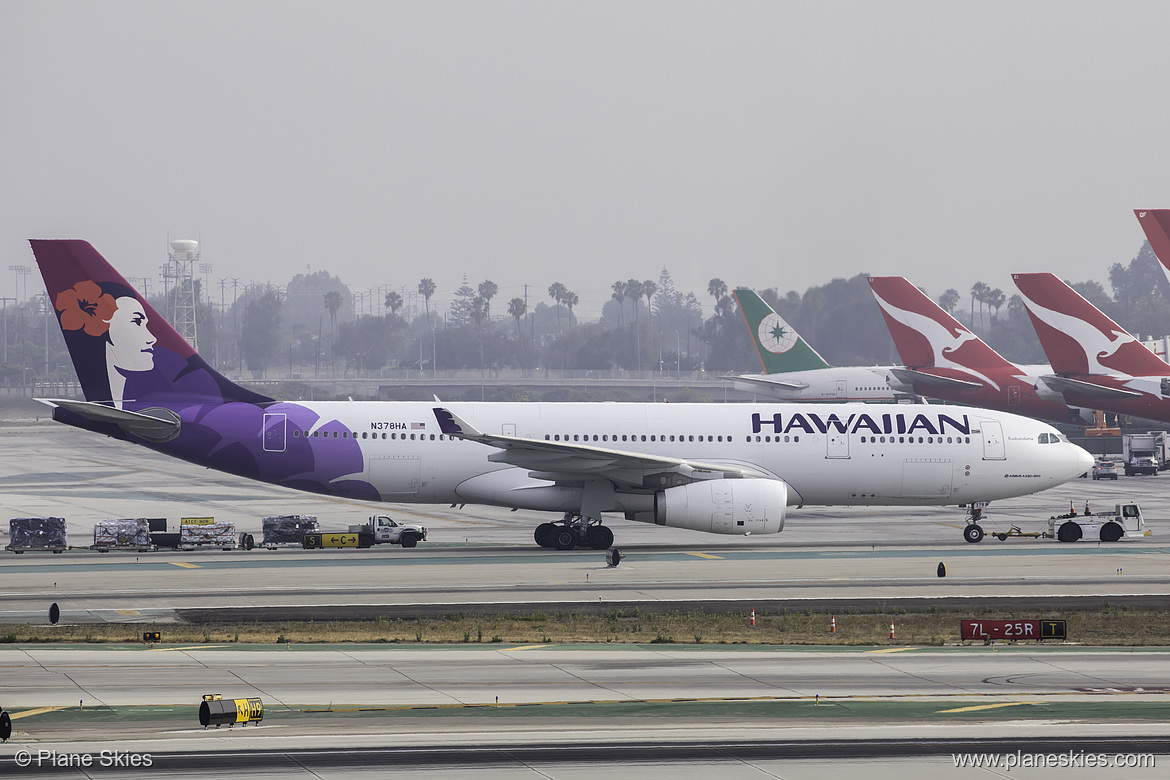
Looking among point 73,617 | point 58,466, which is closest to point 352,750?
point 73,617

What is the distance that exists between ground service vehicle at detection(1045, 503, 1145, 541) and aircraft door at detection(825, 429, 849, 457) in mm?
7749

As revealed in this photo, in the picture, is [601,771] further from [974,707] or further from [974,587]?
[974,587]

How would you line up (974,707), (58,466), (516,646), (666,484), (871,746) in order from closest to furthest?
(871,746), (974,707), (516,646), (666,484), (58,466)

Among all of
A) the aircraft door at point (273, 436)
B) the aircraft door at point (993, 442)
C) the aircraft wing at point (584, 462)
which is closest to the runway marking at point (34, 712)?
the aircraft wing at point (584, 462)

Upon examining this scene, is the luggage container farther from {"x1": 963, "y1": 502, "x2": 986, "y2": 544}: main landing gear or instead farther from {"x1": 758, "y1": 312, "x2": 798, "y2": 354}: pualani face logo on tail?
{"x1": 758, "y1": 312, "x2": 798, "y2": 354}: pualani face logo on tail

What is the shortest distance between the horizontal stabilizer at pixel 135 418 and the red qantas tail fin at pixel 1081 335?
1909 inches

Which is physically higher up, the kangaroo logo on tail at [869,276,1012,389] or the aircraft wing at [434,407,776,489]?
the kangaroo logo on tail at [869,276,1012,389]

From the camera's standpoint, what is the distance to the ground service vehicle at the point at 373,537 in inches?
1543

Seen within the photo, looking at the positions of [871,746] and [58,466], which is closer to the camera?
[871,746]

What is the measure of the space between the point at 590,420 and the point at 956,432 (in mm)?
11849

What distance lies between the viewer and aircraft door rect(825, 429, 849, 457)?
39000 millimetres

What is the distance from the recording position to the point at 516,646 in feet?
76.3
